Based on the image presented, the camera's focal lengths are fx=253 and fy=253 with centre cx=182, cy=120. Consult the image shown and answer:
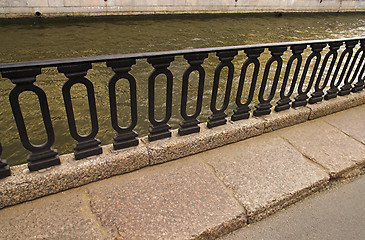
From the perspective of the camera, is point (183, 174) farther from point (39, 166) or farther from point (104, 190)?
point (39, 166)

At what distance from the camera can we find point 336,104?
3.86 metres

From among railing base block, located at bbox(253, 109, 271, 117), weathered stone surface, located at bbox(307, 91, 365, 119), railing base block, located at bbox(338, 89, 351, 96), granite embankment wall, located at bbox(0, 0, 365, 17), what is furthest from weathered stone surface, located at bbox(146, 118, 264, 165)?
granite embankment wall, located at bbox(0, 0, 365, 17)

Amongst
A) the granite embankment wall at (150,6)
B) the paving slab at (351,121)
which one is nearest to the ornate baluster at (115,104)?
the paving slab at (351,121)

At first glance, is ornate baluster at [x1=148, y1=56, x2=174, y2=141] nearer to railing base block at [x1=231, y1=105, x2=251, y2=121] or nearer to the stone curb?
the stone curb

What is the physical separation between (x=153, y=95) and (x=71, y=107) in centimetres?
74

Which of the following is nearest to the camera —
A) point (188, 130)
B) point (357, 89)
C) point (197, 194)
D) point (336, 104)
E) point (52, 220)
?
point (52, 220)

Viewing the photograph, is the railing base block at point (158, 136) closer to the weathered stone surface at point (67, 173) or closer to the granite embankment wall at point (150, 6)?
the weathered stone surface at point (67, 173)

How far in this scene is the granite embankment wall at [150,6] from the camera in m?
11.9

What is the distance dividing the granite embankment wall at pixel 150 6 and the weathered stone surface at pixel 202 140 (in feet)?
41.5

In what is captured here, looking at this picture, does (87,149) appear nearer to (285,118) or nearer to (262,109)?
(262,109)

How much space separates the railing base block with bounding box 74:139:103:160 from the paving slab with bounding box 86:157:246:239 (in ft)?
0.94

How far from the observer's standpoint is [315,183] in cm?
249

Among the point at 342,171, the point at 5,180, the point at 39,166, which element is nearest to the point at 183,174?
the point at 39,166

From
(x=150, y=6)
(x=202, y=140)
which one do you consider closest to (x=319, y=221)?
(x=202, y=140)
